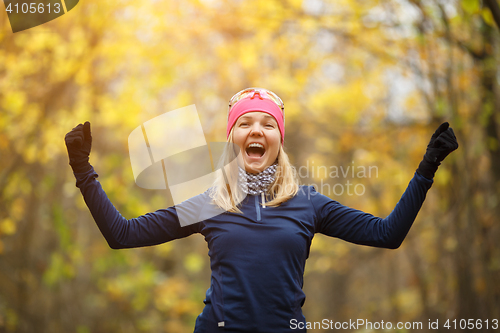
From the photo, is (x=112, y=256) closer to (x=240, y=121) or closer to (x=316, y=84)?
(x=316, y=84)

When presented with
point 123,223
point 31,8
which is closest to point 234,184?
point 123,223

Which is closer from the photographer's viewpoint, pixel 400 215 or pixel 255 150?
pixel 400 215

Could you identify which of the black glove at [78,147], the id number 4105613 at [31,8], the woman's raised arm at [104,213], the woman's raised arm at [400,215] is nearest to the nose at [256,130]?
the woman's raised arm at [400,215]

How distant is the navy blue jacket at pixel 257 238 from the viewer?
1.89m

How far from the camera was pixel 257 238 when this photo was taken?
1961 mm

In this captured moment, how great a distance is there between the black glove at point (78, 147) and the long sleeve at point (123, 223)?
0.04 m

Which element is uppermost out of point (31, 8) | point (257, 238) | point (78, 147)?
point (31, 8)

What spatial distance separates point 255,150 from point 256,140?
0.27 feet

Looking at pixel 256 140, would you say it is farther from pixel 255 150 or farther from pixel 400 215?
pixel 400 215

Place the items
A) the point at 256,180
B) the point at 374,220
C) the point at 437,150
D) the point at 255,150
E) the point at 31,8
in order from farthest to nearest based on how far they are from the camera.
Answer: the point at 31,8, the point at 255,150, the point at 256,180, the point at 374,220, the point at 437,150

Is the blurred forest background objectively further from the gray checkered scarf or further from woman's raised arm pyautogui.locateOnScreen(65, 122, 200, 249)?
woman's raised arm pyautogui.locateOnScreen(65, 122, 200, 249)

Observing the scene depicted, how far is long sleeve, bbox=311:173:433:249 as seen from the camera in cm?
194

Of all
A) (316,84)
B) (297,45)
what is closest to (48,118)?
(297,45)

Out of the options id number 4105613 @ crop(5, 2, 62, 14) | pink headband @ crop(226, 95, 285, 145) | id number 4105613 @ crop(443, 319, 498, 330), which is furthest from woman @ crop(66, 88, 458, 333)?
id number 4105613 @ crop(443, 319, 498, 330)
